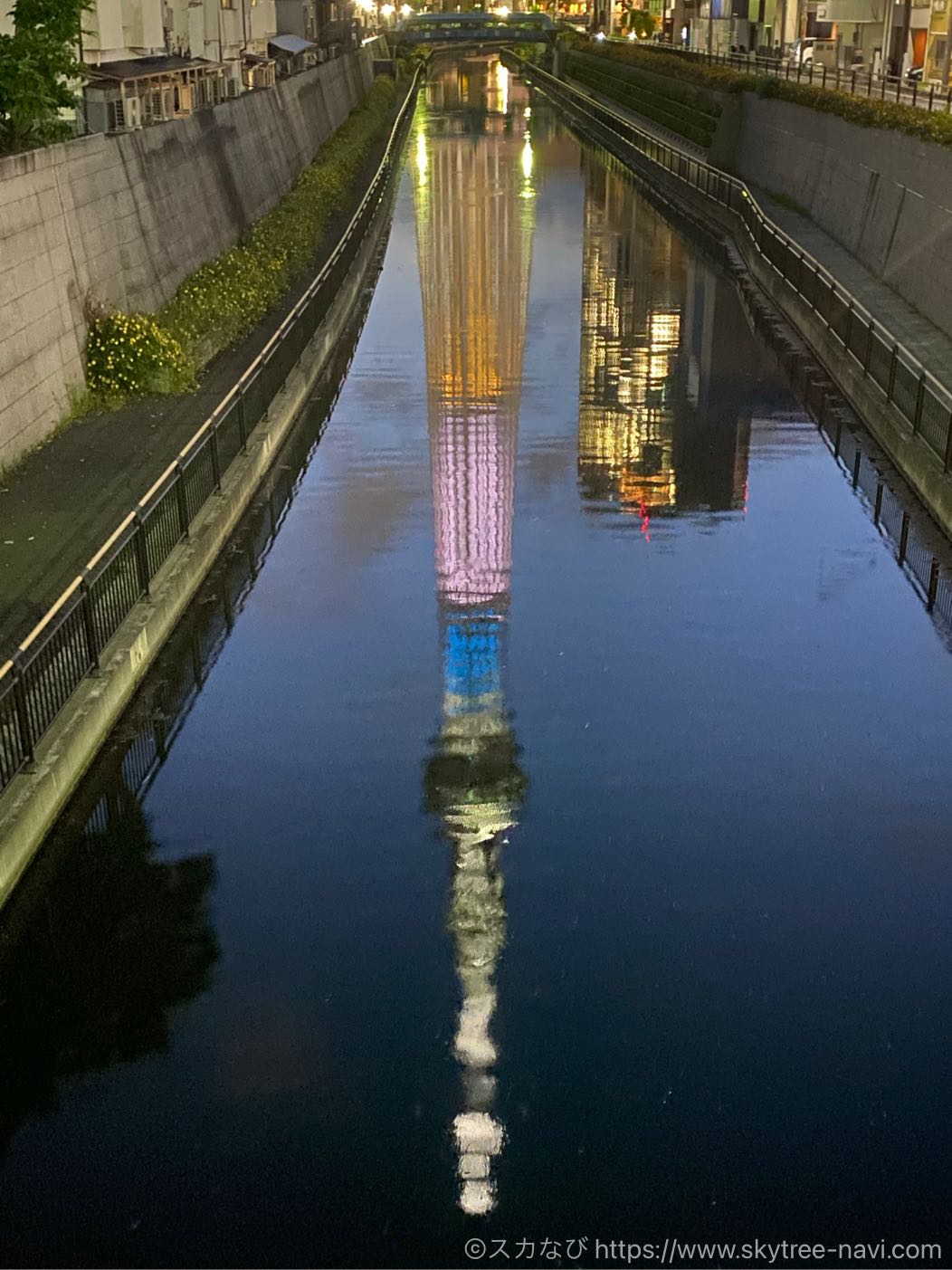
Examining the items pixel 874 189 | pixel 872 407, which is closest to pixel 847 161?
pixel 874 189

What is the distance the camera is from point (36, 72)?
78.6 feet

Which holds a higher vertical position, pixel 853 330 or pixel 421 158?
pixel 421 158

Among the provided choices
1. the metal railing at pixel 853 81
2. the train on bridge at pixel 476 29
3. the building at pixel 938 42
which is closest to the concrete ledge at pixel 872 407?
the metal railing at pixel 853 81

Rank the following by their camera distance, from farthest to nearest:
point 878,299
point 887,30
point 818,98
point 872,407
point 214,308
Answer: point 887,30 < point 818,98 < point 878,299 < point 214,308 < point 872,407

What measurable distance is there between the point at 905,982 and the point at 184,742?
622cm

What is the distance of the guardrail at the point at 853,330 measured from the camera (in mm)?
19266

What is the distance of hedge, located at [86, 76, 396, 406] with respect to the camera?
76.6ft

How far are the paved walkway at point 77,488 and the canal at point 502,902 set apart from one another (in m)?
1.32

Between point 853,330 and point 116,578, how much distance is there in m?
15.7

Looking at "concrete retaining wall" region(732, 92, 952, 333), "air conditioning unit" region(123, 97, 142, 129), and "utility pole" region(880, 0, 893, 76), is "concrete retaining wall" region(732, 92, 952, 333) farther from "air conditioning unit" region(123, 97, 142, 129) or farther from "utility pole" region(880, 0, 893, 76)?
"utility pole" region(880, 0, 893, 76)

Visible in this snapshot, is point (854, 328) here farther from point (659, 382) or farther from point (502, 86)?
point (502, 86)

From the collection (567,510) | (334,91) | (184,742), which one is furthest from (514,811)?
(334,91)

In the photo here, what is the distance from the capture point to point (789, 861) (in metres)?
11.3

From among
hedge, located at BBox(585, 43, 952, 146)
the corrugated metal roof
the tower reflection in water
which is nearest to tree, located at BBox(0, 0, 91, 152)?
the tower reflection in water
